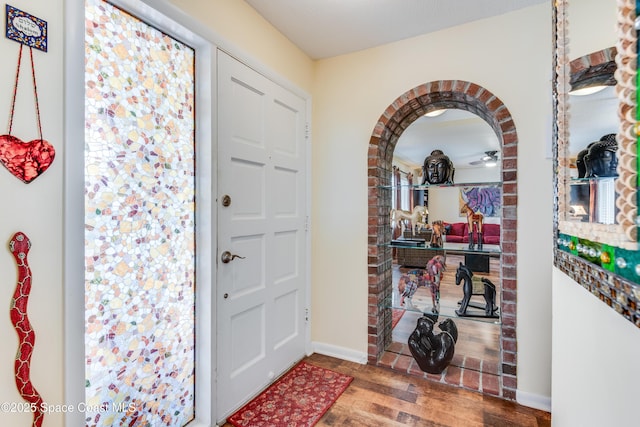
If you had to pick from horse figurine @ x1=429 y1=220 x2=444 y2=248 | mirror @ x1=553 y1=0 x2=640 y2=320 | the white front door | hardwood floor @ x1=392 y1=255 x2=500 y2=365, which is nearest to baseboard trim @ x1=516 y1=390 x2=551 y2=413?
hardwood floor @ x1=392 y1=255 x2=500 y2=365

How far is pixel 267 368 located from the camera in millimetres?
2178

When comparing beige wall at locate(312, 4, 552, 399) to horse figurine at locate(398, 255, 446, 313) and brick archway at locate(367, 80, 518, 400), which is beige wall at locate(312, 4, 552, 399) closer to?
brick archway at locate(367, 80, 518, 400)

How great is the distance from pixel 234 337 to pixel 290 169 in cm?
131

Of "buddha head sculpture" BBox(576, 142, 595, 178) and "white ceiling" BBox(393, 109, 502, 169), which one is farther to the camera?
"white ceiling" BBox(393, 109, 502, 169)

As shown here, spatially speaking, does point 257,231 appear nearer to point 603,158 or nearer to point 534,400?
point 603,158

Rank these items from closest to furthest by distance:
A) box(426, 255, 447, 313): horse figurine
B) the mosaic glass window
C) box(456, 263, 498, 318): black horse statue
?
1. the mosaic glass window
2. box(456, 263, 498, 318): black horse statue
3. box(426, 255, 447, 313): horse figurine

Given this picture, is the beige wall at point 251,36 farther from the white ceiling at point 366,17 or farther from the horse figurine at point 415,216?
the horse figurine at point 415,216

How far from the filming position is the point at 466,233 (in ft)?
8.29

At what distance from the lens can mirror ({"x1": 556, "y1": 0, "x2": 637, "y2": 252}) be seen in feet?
1.65

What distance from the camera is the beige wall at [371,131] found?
1.98 meters

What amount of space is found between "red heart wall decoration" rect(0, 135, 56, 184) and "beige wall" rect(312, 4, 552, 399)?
74.7 inches

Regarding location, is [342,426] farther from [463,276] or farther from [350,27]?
[350,27]

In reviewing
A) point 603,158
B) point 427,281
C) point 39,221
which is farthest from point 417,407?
point 39,221

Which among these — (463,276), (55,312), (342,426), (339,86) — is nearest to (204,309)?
(55,312)
